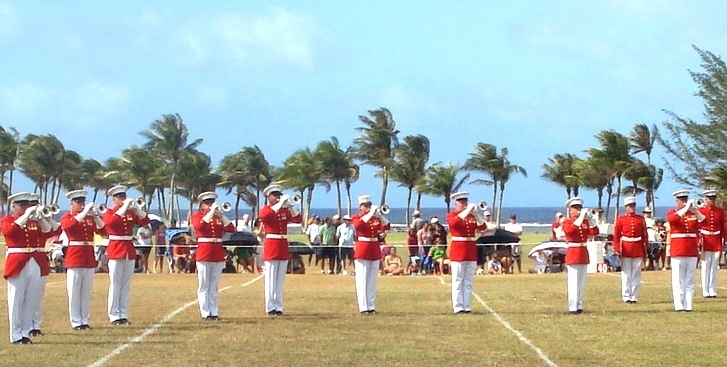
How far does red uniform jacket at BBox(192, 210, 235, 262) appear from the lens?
1917 cm

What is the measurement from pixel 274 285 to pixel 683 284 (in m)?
6.78

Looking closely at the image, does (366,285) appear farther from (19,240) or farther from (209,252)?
(19,240)

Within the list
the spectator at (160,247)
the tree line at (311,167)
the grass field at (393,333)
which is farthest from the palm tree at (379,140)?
the grass field at (393,333)

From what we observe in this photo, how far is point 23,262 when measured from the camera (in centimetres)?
1591

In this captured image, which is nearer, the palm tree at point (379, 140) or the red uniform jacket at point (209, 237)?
the red uniform jacket at point (209, 237)

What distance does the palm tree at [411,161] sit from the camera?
246ft

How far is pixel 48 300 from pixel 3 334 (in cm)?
661

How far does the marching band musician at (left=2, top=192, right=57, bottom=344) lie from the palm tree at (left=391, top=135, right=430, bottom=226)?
58492 mm

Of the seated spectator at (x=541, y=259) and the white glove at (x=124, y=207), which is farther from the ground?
the white glove at (x=124, y=207)

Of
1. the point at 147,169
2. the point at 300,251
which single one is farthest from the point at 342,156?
the point at 300,251

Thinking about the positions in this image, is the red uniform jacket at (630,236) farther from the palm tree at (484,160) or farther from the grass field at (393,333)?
the palm tree at (484,160)

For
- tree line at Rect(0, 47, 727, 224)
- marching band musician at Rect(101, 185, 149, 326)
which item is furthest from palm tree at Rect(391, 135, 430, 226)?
marching band musician at Rect(101, 185, 149, 326)

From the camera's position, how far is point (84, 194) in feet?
59.3

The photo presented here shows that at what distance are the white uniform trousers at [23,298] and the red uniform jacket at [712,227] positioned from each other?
12.5 meters
